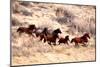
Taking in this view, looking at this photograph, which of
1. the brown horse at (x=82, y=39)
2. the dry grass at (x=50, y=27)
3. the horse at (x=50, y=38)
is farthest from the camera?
the brown horse at (x=82, y=39)

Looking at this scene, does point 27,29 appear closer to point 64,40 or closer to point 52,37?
point 52,37

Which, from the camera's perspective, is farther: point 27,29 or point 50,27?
point 50,27

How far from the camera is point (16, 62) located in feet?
7.31

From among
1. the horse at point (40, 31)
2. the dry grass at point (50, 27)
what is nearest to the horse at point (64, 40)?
the dry grass at point (50, 27)

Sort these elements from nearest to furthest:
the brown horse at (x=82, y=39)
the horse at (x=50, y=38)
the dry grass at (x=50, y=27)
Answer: the dry grass at (x=50, y=27) < the horse at (x=50, y=38) < the brown horse at (x=82, y=39)

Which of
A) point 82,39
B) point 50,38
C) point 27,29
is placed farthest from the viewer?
point 82,39

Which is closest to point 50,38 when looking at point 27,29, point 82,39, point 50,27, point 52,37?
point 52,37

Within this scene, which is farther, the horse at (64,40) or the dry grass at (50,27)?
the horse at (64,40)

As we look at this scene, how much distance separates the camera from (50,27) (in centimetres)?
240

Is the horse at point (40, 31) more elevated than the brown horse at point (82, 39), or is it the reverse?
the horse at point (40, 31)

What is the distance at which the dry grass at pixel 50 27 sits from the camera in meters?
2.25

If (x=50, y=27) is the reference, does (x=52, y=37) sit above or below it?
below

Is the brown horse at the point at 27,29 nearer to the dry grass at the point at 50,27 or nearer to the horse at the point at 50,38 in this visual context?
the dry grass at the point at 50,27
